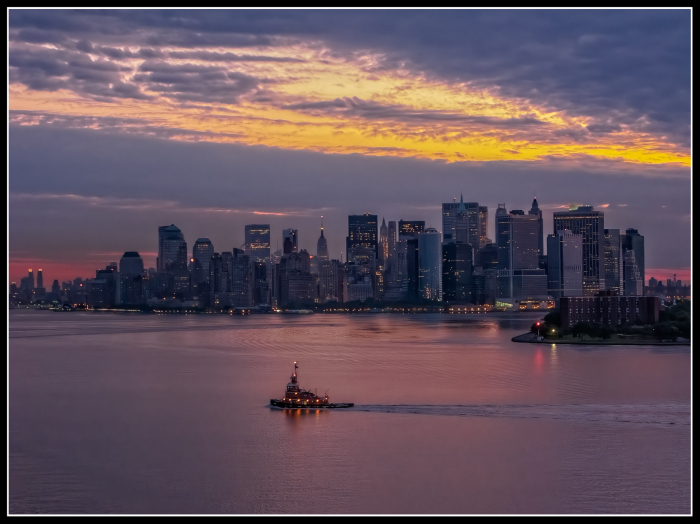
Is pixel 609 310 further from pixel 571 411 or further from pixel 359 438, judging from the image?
pixel 359 438

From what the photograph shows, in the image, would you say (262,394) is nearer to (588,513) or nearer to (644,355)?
(588,513)

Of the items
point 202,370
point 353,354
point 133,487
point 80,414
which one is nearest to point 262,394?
point 80,414

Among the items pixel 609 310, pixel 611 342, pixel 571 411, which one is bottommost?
pixel 611 342

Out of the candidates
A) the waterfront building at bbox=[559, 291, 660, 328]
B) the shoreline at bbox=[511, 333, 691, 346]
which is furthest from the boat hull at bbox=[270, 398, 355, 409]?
the waterfront building at bbox=[559, 291, 660, 328]

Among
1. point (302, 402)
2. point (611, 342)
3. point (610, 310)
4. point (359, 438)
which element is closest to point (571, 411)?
point (359, 438)

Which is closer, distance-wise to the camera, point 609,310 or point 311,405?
point 311,405

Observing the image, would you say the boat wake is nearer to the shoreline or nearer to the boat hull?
the boat hull

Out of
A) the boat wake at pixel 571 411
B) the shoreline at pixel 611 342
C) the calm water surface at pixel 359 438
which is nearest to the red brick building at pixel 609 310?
the shoreline at pixel 611 342
